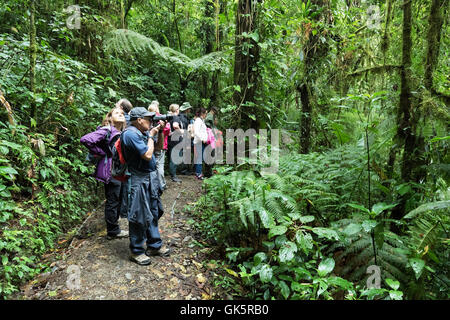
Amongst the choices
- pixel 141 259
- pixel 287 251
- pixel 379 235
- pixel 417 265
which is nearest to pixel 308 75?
pixel 379 235

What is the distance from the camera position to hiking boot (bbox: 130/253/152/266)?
340 cm

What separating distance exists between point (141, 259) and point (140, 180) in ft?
3.56

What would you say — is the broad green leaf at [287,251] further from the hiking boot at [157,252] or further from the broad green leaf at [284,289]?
the hiking boot at [157,252]

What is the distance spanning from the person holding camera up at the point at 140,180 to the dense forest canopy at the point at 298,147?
1083 millimetres

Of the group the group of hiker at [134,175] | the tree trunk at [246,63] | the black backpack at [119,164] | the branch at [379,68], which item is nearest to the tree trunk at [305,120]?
the tree trunk at [246,63]

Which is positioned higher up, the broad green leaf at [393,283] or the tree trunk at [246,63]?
the tree trunk at [246,63]

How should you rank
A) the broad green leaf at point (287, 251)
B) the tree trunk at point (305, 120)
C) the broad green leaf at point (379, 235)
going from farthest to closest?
1. the tree trunk at point (305, 120)
2. the broad green leaf at point (287, 251)
3. the broad green leaf at point (379, 235)

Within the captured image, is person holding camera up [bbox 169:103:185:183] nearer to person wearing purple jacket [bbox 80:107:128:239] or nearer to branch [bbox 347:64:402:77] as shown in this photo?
person wearing purple jacket [bbox 80:107:128:239]

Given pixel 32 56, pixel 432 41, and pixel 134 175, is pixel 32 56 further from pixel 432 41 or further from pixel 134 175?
pixel 432 41

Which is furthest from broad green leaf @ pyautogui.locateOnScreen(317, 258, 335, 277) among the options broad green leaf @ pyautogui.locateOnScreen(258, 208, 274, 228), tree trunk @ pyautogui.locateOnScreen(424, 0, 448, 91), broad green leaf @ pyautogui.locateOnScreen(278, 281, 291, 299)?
tree trunk @ pyautogui.locateOnScreen(424, 0, 448, 91)

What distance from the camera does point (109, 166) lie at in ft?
13.2

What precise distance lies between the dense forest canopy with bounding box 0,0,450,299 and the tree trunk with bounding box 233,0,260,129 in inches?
1.1

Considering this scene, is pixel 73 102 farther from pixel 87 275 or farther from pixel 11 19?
pixel 87 275

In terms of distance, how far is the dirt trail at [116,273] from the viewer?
9.41 feet
